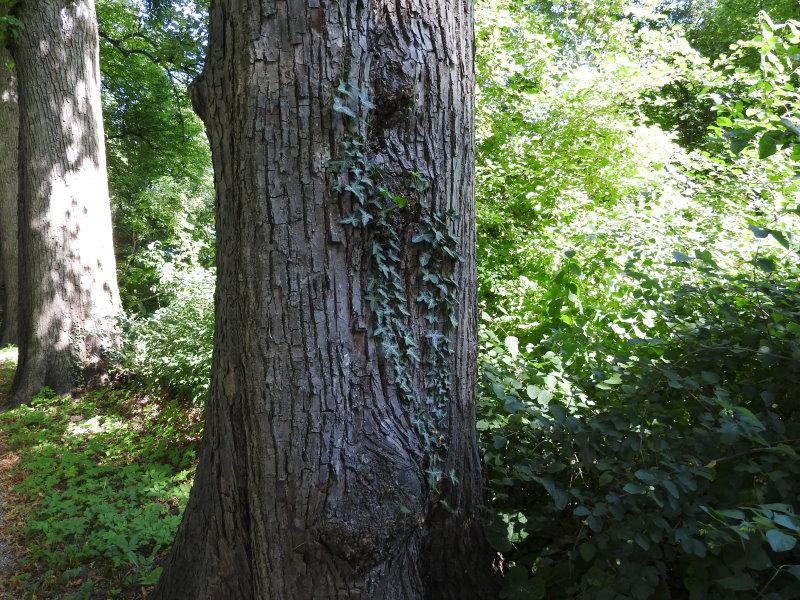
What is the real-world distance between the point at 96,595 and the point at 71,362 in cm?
394

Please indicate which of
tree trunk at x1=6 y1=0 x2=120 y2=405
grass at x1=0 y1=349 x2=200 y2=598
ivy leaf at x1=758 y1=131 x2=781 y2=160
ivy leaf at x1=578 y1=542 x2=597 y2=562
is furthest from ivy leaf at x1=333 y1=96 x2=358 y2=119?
tree trunk at x1=6 y1=0 x2=120 y2=405

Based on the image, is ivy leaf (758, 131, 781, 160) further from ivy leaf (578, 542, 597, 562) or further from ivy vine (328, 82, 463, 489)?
ivy leaf (578, 542, 597, 562)

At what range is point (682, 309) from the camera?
7.65 feet

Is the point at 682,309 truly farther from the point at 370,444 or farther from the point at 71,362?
the point at 71,362

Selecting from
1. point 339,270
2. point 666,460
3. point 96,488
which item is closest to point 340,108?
point 339,270

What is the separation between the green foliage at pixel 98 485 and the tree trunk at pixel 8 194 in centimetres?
402

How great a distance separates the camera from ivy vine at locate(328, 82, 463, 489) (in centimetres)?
190

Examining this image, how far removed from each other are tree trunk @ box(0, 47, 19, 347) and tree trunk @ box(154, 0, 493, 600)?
757 centimetres

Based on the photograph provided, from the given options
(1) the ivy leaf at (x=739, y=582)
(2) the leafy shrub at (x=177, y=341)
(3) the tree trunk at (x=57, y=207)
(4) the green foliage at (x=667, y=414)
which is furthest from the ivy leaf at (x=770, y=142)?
(3) the tree trunk at (x=57, y=207)

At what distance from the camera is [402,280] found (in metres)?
2.05

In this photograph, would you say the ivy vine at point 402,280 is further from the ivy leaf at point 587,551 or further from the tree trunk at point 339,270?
the ivy leaf at point 587,551

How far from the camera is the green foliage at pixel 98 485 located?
325 centimetres

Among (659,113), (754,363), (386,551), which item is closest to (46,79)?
(386,551)

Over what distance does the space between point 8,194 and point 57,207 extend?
3.23 meters
